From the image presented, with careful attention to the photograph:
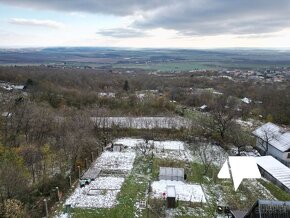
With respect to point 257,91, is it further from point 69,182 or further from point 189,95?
point 69,182

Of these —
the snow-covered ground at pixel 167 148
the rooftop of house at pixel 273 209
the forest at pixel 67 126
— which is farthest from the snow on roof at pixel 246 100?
the rooftop of house at pixel 273 209

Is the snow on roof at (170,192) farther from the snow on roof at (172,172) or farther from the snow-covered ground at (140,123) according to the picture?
the snow-covered ground at (140,123)

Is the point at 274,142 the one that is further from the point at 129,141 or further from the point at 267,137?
the point at 129,141

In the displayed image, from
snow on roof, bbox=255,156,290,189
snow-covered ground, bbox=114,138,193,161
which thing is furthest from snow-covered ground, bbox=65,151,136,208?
snow on roof, bbox=255,156,290,189

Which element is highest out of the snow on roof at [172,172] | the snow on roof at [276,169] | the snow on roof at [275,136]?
the snow on roof at [275,136]

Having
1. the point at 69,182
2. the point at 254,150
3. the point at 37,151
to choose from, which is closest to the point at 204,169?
the point at 254,150
